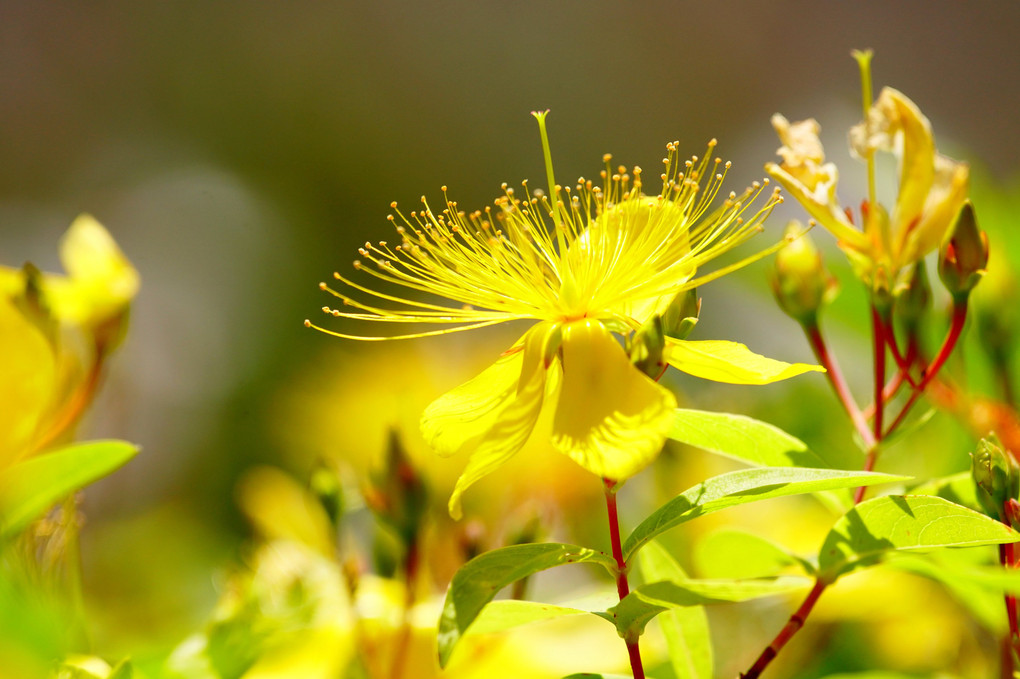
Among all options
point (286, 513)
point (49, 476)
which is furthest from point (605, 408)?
point (286, 513)

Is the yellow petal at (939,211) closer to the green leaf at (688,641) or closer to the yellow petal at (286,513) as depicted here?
the green leaf at (688,641)

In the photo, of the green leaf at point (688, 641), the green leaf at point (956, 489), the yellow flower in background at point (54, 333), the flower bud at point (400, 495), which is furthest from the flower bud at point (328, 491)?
the green leaf at point (956, 489)

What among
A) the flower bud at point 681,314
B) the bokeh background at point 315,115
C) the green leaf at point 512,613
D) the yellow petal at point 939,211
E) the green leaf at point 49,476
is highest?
the bokeh background at point 315,115

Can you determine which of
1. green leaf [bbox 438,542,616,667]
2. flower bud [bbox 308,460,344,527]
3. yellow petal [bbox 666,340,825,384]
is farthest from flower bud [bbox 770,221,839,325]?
flower bud [bbox 308,460,344,527]

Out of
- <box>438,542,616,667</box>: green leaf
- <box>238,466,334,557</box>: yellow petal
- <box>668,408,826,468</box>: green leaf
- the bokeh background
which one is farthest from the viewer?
the bokeh background

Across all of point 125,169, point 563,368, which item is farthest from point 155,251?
point 563,368

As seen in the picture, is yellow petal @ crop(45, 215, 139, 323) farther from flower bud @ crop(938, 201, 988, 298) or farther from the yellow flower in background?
flower bud @ crop(938, 201, 988, 298)

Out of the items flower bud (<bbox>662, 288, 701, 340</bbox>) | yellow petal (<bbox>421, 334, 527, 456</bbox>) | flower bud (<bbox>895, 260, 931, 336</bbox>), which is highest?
flower bud (<bbox>895, 260, 931, 336</bbox>)
